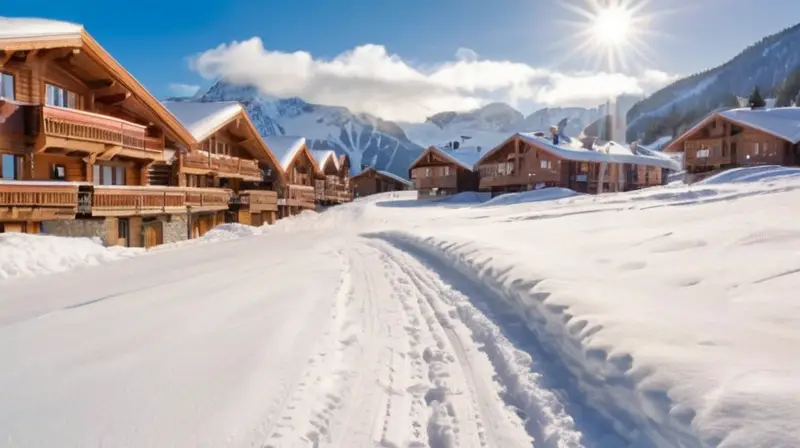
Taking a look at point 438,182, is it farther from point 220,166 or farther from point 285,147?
point 220,166

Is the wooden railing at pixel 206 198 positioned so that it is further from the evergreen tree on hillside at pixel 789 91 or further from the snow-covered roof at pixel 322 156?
the evergreen tree on hillside at pixel 789 91

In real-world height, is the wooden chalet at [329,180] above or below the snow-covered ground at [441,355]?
above

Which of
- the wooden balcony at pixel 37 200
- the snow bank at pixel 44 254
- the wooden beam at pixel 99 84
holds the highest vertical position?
the wooden beam at pixel 99 84

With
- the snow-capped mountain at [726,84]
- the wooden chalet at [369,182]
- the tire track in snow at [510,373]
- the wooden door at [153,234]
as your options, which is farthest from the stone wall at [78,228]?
the snow-capped mountain at [726,84]

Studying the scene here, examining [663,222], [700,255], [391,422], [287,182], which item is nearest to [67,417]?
[391,422]

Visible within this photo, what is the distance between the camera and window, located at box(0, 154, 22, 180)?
15742mm

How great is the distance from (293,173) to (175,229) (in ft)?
69.4

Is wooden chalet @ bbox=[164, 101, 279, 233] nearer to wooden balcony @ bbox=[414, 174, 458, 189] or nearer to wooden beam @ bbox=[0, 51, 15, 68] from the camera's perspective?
wooden beam @ bbox=[0, 51, 15, 68]

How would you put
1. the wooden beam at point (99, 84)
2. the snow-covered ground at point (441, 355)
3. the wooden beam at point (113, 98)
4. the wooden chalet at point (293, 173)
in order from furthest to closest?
the wooden chalet at point (293, 173) < the wooden beam at point (113, 98) < the wooden beam at point (99, 84) < the snow-covered ground at point (441, 355)

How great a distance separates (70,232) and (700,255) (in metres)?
18.5

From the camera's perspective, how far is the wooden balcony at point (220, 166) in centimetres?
2562

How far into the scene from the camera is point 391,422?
3.54 m

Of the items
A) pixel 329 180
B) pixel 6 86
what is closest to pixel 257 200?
pixel 6 86

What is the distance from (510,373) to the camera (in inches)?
173
